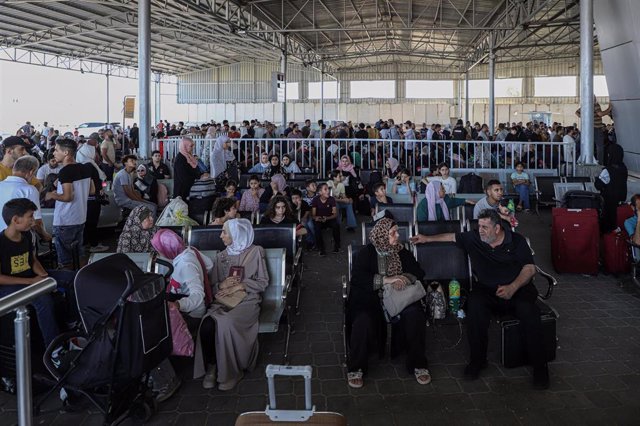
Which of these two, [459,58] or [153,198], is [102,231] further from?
[459,58]

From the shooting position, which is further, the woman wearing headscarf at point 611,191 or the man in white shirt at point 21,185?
the woman wearing headscarf at point 611,191

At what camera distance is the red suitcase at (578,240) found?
7301 millimetres

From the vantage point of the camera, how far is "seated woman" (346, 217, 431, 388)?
172 inches

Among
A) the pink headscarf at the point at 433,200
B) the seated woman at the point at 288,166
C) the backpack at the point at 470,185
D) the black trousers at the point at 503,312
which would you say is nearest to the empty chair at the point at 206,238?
the black trousers at the point at 503,312

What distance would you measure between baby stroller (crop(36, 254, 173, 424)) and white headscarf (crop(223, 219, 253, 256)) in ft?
4.26

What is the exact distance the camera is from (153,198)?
10055 millimetres

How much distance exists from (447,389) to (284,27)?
788 inches

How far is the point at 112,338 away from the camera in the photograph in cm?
335

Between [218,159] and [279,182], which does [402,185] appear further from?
[218,159]

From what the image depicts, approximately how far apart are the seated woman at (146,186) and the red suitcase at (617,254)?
23.5 feet

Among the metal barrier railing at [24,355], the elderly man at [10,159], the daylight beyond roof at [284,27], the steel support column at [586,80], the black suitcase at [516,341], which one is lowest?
the black suitcase at [516,341]

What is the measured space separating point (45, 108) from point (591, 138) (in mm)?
37458

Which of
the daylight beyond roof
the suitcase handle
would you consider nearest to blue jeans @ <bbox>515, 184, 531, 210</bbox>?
the daylight beyond roof

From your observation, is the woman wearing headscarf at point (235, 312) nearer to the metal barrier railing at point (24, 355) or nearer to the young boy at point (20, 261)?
the young boy at point (20, 261)
